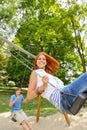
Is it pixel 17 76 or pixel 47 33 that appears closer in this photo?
pixel 47 33

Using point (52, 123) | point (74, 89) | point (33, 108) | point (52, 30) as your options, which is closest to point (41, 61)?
point (74, 89)

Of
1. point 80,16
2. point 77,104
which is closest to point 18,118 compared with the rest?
point 77,104

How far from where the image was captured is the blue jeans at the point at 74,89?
3739 mm

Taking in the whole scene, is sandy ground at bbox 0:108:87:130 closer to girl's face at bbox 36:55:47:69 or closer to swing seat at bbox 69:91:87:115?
girl's face at bbox 36:55:47:69

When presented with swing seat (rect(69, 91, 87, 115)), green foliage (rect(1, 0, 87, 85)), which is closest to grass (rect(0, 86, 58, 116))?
green foliage (rect(1, 0, 87, 85))

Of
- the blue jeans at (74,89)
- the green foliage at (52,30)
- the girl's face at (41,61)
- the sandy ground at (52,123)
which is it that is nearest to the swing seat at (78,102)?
the blue jeans at (74,89)

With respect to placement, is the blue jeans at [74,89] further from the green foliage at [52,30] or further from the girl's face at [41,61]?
the green foliage at [52,30]

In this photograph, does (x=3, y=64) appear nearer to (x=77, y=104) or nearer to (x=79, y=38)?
(x=79, y=38)

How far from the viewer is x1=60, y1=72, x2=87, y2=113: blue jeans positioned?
3.74 meters

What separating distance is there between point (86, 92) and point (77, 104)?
166mm

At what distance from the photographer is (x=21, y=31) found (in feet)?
75.7

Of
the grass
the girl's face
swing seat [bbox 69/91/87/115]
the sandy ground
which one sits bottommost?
the grass

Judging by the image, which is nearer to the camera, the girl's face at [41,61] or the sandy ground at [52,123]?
the girl's face at [41,61]

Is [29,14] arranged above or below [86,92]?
below
